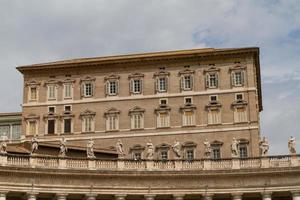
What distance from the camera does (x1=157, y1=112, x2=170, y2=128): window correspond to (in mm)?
87250

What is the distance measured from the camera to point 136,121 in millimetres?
87938

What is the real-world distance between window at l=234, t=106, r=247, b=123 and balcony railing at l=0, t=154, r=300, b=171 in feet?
96.9

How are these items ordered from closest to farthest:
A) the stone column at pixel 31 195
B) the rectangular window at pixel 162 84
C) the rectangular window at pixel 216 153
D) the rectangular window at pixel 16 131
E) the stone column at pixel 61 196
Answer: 1. the stone column at pixel 31 195
2. the stone column at pixel 61 196
3. the rectangular window at pixel 216 153
4. the rectangular window at pixel 162 84
5. the rectangular window at pixel 16 131

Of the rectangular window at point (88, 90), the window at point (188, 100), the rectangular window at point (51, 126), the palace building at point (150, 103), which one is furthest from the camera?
the rectangular window at point (88, 90)

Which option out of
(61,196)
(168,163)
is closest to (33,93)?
(168,163)

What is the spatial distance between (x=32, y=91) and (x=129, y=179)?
41.0 metres

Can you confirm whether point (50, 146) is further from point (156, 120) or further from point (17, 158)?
point (156, 120)

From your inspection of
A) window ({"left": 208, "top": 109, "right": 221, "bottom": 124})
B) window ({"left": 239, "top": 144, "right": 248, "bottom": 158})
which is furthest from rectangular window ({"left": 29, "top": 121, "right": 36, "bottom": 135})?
window ({"left": 239, "top": 144, "right": 248, "bottom": 158})

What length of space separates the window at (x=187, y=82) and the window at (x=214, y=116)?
4.59 m

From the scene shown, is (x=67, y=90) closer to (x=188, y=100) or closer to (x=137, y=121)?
(x=137, y=121)

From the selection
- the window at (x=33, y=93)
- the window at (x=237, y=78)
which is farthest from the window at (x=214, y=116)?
the window at (x=33, y=93)

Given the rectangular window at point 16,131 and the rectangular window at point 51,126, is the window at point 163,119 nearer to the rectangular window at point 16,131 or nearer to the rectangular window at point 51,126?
the rectangular window at point 51,126

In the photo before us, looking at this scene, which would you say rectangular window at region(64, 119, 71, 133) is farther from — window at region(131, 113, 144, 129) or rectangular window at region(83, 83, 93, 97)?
window at region(131, 113, 144, 129)

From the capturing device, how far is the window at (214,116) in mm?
86312
